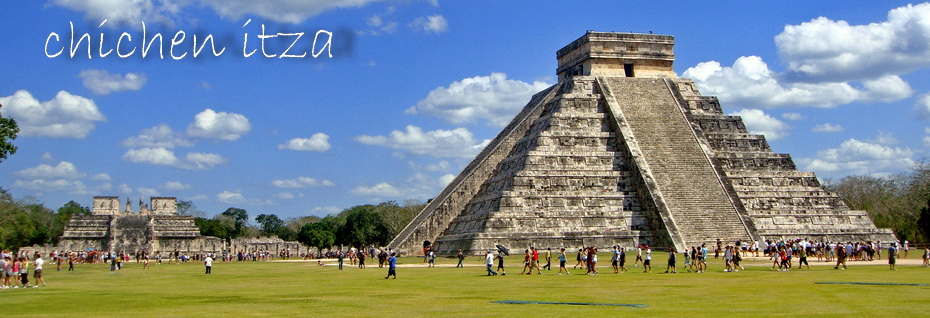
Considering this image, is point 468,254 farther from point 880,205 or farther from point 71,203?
point 71,203

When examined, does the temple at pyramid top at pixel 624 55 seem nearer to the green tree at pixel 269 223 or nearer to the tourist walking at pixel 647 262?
the tourist walking at pixel 647 262

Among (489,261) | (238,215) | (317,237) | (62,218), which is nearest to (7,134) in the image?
(489,261)

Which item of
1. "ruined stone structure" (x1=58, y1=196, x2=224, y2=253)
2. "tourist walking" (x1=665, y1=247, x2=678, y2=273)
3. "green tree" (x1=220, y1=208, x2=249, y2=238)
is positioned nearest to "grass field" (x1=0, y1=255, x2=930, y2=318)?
"tourist walking" (x1=665, y1=247, x2=678, y2=273)

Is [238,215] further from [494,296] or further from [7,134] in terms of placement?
[494,296]

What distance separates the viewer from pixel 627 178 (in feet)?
126

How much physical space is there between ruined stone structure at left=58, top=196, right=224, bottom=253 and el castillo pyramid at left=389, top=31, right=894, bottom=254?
25.9 meters

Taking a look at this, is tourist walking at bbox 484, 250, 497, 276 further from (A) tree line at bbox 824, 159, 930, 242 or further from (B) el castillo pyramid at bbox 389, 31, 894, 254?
(A) tree line at bbox 824, 159, 930, 242

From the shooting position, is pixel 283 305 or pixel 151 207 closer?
pixel 283 305

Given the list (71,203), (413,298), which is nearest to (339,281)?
(413,298)

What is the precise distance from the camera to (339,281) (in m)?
23.7

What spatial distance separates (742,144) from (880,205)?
66.3 feet

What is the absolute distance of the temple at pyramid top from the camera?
1757 inches

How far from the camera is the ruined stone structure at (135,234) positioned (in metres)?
63.0

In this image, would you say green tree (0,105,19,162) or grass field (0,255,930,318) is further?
green tree (0,105,19,162)
